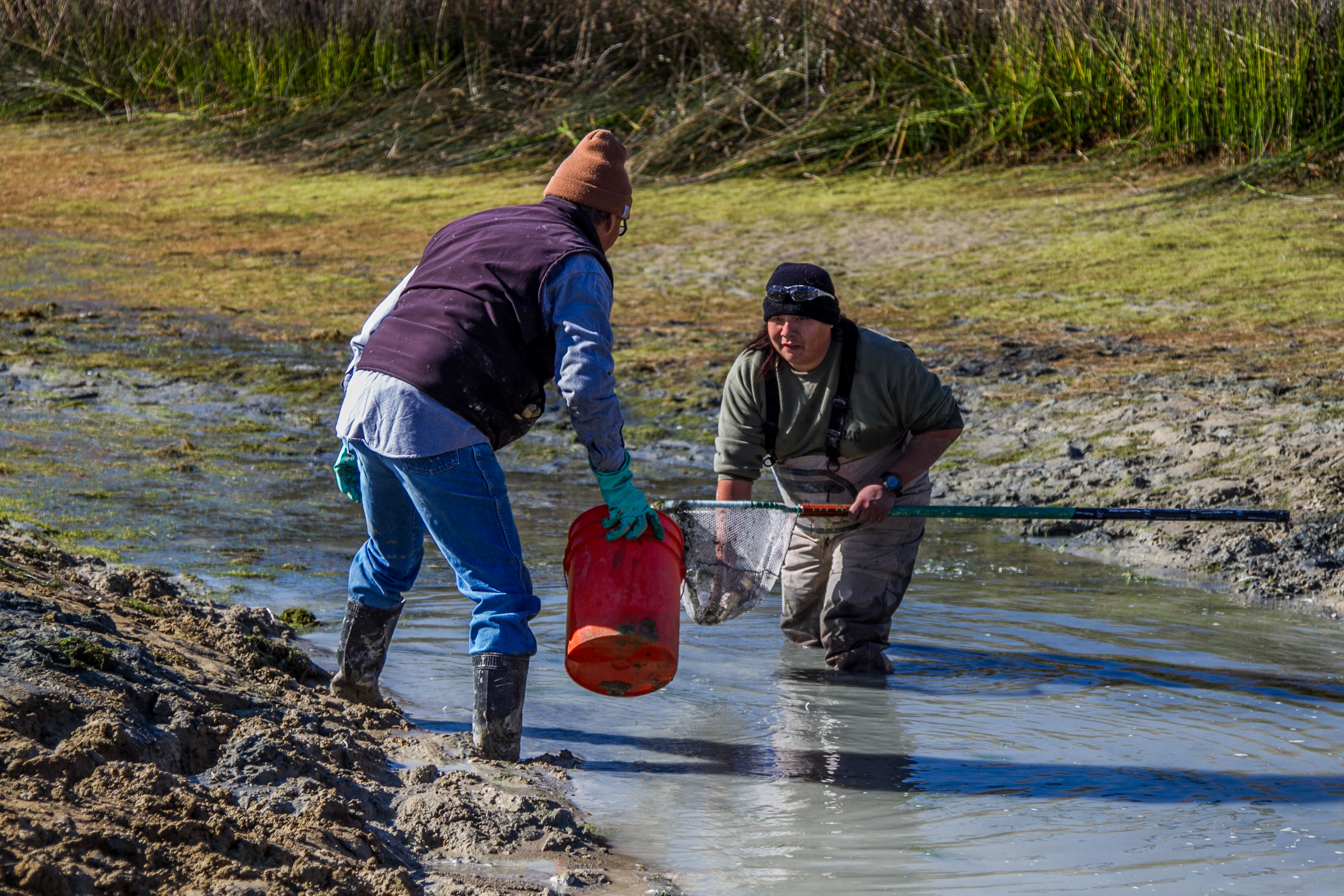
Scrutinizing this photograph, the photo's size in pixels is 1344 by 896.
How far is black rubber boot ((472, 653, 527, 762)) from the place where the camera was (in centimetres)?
379

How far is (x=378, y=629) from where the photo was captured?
4.25 metres

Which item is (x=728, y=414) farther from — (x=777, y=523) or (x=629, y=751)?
(x=629, y=751)

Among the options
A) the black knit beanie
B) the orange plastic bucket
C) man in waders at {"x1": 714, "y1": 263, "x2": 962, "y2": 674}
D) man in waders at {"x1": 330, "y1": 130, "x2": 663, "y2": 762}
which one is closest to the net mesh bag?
man in waders at {"x1": 714, "y1": 263, "x2": 962, "y2": 674}

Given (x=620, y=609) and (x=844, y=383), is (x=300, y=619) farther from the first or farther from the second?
(x=844, y=383)

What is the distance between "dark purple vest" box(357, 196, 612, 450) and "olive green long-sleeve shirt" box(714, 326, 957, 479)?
110cm

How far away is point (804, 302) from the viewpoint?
179 inches

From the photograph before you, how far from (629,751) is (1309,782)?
189 cm

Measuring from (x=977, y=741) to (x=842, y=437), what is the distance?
1069 millimetres

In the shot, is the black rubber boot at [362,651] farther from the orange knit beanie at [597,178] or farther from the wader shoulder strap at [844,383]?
the wader shoulder strap at [844,383]

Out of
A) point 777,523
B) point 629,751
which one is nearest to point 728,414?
point 777,523

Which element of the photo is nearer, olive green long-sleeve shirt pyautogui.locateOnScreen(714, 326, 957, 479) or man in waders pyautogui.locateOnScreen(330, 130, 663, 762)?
man in waders pyautogui.locateOnScreen(330, 130, 663, 762)

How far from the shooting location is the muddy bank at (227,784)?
2.72 meters

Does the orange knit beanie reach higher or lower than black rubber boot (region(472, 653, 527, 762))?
higher

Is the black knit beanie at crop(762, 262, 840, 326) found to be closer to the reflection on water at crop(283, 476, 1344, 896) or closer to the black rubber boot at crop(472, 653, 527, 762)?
the reflection on water at crop(283, 476, 1344, 896)
